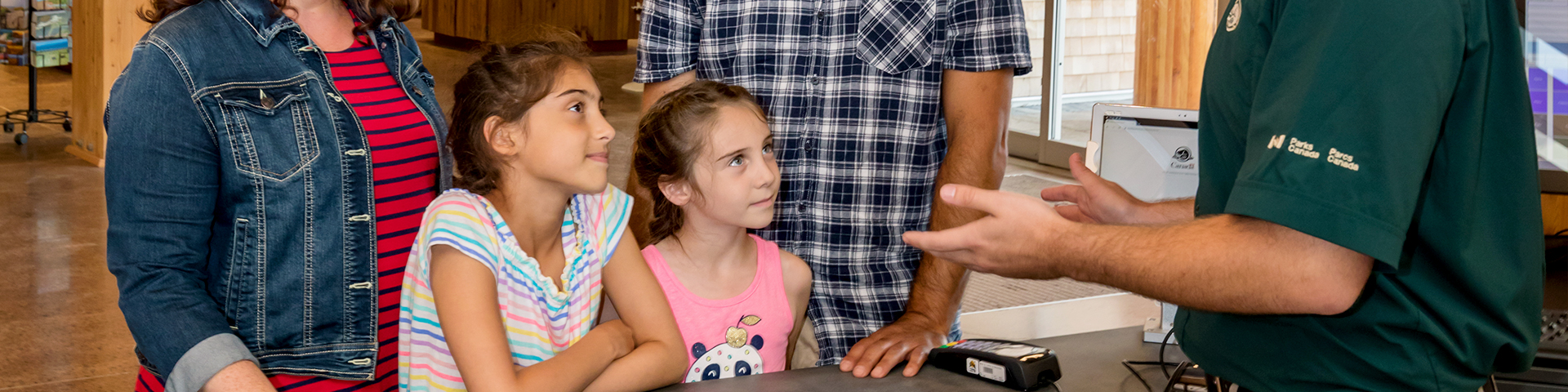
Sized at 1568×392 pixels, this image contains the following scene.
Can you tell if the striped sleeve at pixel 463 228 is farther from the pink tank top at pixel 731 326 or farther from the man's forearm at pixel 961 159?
the man's forearm at pixel 961 159

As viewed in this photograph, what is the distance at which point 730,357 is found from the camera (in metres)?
1.82

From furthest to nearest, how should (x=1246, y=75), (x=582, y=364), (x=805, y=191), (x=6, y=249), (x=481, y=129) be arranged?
1. (x=6, y=249)
2. (x=805, y=191)
3. (x=481, y=129)
4. (x=582, y=364)
5. (x=1246, y=75)

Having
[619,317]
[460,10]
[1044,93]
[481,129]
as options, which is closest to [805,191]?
[619,317]

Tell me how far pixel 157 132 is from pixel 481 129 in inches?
16.6

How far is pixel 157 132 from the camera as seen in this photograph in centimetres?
130

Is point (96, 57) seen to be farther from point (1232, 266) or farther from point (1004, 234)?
point (1232, 266)

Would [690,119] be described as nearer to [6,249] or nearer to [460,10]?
[6,249]

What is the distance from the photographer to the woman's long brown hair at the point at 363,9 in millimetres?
1432

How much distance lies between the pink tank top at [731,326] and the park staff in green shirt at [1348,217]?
27.2 inches

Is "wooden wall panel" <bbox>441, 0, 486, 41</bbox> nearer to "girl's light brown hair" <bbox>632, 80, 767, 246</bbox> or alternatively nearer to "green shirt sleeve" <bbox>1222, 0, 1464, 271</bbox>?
Answer: "girl's light brown hair" <bbox>632, 80, 767, 246</bbox>

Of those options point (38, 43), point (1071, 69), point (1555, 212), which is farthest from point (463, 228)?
point (38, 43)

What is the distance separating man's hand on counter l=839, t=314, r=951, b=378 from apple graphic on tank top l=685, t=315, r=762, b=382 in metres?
0.21

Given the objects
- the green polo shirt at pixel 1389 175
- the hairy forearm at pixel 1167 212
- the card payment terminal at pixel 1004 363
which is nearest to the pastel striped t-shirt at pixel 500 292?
the card payment terminal at pixel 1004 363

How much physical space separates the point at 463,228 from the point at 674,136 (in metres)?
0.48
